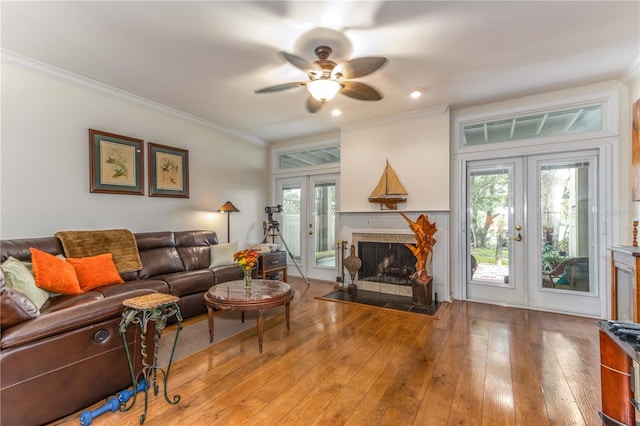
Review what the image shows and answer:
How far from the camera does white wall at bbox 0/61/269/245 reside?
290cm

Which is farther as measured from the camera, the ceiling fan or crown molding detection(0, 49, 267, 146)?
crown molding detection(0, 49, 267, 146)

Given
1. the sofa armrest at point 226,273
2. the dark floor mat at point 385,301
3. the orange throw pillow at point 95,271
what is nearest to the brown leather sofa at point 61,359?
the orange throw pillow at point 95,271

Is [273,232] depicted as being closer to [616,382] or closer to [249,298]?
[249,298]

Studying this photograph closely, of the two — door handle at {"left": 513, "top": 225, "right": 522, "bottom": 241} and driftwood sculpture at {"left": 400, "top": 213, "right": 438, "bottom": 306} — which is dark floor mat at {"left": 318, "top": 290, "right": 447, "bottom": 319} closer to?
driftwood sculpture at {"left": 400, "top": 213, "right": 438, "bottom": 306}

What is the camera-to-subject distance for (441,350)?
8.64 ft

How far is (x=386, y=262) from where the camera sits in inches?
185

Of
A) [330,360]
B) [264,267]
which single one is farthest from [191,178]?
[330,360]

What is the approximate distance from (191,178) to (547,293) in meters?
5.39

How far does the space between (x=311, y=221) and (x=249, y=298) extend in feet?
10.7

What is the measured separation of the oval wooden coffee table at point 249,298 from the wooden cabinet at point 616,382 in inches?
87.5

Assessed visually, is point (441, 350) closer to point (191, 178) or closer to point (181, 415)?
point (181, 415)

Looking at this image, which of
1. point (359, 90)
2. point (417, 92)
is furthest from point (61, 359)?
point (417, 92)

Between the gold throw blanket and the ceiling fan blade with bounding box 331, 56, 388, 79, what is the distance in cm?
314

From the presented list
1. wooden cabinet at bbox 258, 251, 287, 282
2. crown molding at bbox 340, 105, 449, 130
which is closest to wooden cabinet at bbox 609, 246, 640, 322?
crown molding at bbox 340, 105, 449, 130
